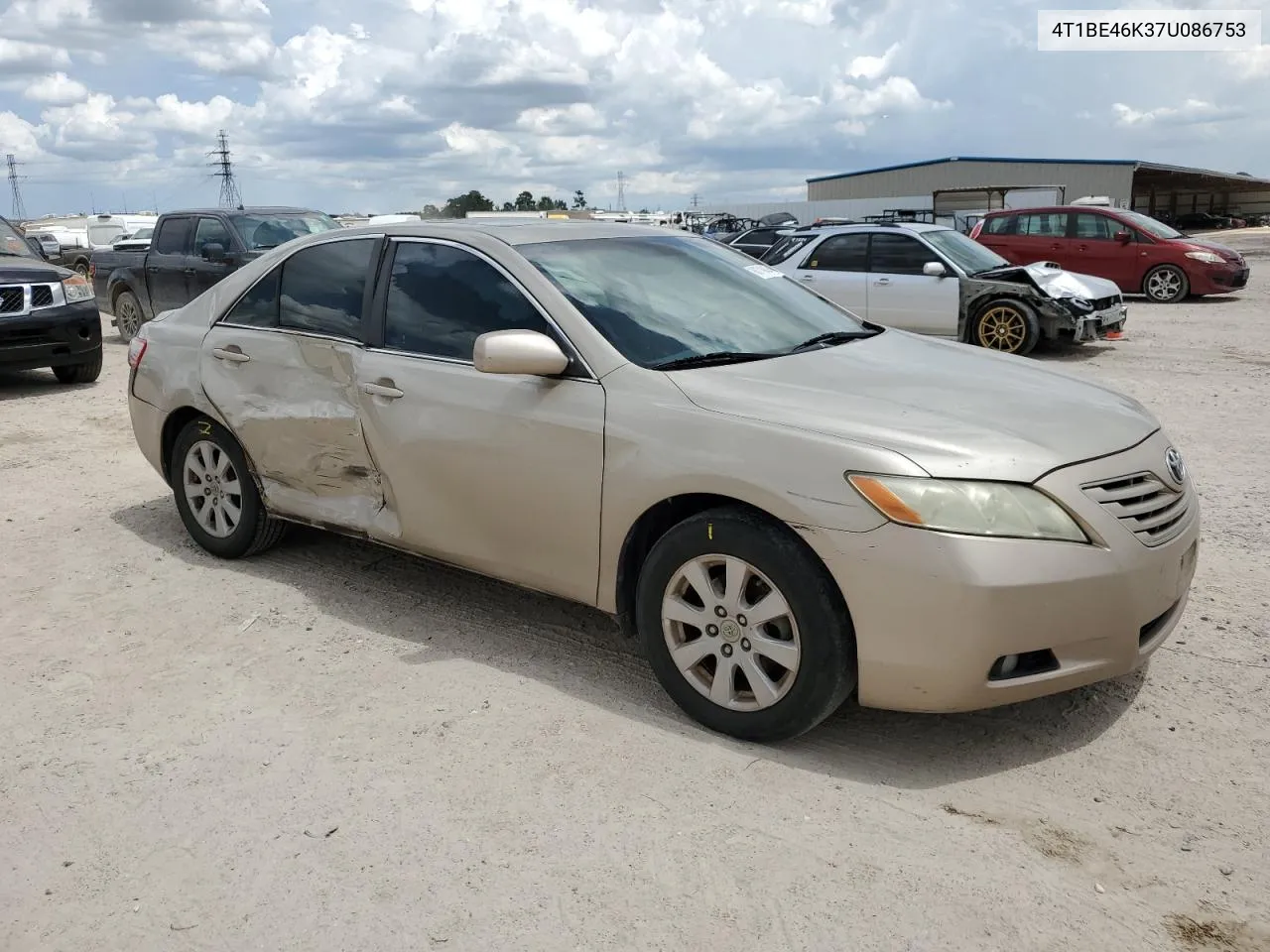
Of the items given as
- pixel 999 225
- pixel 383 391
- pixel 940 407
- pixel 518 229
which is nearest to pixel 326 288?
pixel 383 391

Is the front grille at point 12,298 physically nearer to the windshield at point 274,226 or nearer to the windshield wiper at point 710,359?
the windshield at point 274,226

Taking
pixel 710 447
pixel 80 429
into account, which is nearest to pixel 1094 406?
pixel 710 447

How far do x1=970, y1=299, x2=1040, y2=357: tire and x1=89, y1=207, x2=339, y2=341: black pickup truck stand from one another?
763cm

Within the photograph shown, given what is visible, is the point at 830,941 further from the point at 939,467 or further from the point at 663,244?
the point at 663,244

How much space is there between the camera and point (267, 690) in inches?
157

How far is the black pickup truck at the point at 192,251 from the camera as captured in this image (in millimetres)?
12984

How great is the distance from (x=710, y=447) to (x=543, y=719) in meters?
1.11

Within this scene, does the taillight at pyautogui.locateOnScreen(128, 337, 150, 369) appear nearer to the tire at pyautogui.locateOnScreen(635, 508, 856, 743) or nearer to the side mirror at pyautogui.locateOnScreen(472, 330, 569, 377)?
the side mirror at pyautogui.locateOnScreen(472, 330, 569, 377)

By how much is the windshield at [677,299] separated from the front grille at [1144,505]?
126 cm

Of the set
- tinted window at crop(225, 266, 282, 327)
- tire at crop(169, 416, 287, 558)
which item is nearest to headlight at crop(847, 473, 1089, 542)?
tinted window at crop(225, 266, 282, 327)

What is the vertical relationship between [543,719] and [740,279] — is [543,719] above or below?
below

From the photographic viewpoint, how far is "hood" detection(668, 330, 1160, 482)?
3125mm

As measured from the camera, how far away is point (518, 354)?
3668 mm

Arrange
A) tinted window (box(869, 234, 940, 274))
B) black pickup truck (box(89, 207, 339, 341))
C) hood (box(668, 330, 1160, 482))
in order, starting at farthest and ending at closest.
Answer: black pickup truck (box(89, 207, 339, 341))
tinted window (box(869, 234, 940, 274))
hood (box(668, 330, 1160, 482))
